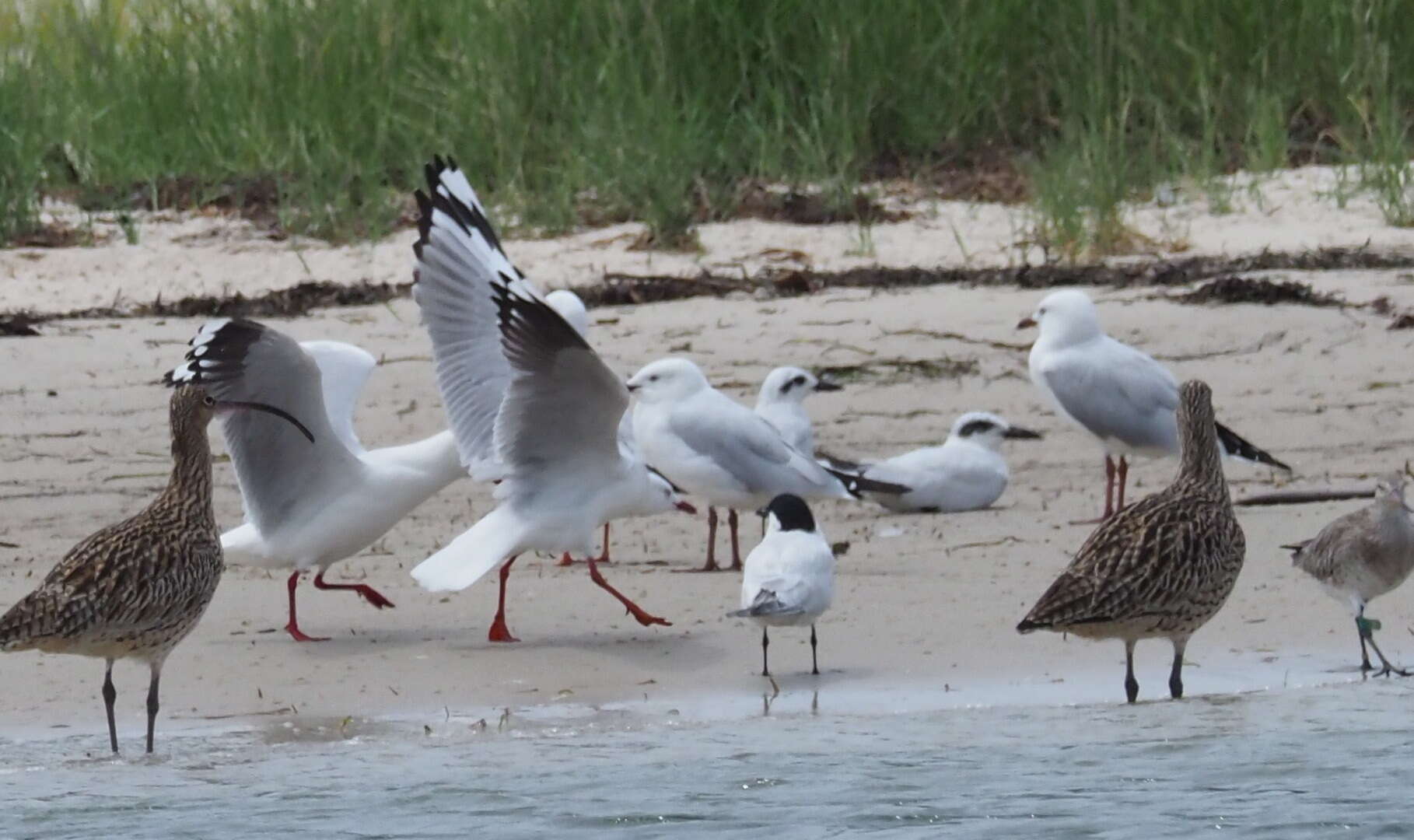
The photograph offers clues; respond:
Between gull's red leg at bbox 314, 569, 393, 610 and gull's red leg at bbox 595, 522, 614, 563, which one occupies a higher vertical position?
gull's red leg at bbox 314, 569, 393, 610

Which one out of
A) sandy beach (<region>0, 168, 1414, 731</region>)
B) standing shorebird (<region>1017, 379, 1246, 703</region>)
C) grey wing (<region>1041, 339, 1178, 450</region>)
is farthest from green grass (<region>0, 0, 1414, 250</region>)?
standing shorebird (<region>1017, 379, 1246, 703</region>)

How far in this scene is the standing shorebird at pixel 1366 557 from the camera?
735 cm

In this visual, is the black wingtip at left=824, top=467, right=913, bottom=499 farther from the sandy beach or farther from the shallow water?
the shallow water

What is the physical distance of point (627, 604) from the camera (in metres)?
8.06

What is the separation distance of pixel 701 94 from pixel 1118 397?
4430mm

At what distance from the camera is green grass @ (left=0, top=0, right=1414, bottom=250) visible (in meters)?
13.3

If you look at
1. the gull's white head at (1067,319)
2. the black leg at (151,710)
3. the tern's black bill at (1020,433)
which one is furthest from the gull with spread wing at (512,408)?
the gull's white head at (1067,319)

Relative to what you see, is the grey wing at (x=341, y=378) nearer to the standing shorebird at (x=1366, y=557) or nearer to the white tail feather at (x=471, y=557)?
the white tail feather at (x=471, y=557)

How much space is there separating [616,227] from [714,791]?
268 inches

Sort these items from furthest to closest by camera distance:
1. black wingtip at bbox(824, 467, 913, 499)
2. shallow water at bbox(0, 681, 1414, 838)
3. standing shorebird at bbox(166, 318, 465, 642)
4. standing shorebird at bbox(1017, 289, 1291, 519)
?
standing shorebird at bbox(1017, 289, 1291, 519)
black wingtip at bbox(824, 467, 913, 499)
standing shorebird at bbox(166, 318, 465, 642)
shallow water at bbox(0, 681, 1414, 838)

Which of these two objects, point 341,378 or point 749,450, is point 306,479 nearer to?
point 341,378

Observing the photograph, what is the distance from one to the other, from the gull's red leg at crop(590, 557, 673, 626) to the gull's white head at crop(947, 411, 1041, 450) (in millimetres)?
1764

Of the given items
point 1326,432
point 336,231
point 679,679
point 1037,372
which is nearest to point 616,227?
point 336,231

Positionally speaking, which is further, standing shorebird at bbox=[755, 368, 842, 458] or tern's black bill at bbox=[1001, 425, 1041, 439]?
tern's black bill at bbox=[1001, 425, 1041, 439]
